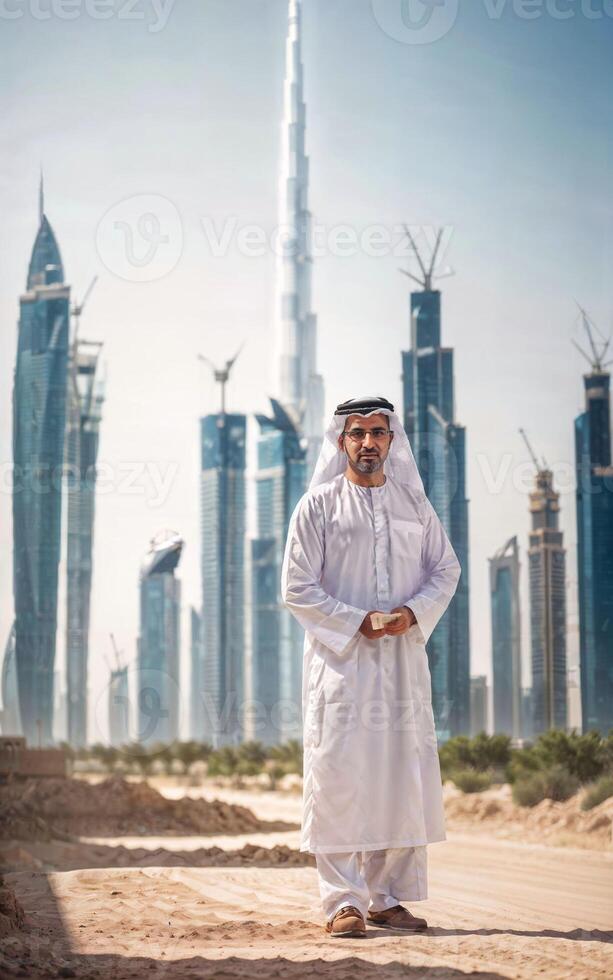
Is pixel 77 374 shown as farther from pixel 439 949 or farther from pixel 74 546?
pixel 439 949

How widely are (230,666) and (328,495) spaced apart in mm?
29655

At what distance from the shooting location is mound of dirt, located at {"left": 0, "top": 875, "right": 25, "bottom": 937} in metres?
3.79

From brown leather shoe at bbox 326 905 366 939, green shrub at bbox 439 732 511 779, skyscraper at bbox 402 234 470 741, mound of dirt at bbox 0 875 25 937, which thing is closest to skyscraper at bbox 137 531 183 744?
skyscraper at bbox 402 234 470 741

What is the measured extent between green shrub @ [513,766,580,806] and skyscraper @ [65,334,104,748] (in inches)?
863

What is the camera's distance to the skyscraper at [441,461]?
695 inches

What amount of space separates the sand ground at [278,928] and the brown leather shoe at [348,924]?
0.05 m

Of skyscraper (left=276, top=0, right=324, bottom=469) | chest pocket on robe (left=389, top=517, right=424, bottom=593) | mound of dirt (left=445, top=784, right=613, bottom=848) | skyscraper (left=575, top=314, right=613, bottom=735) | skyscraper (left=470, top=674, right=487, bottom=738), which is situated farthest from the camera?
skyscraper (left=276, top=0, right=324, bottom=469)

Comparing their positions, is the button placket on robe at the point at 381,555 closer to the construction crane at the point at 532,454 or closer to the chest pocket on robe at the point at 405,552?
the chest pocket on robe at the point at 405,552

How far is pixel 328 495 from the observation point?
405cm

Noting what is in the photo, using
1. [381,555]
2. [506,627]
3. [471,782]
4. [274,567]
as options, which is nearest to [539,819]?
[471,782]

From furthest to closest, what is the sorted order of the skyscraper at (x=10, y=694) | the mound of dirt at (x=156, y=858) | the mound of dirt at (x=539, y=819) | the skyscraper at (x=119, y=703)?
the skyscraper at (x=119, y=703) < the skyscraper at (x=10, y=694) < the mound of dirt at (x=539, y=819) < the mound of dirt at (x=156, y=858)

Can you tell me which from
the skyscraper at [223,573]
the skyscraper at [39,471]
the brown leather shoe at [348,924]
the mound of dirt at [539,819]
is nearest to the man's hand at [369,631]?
the brown leather shoe at [348,924]

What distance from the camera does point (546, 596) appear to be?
17766mm

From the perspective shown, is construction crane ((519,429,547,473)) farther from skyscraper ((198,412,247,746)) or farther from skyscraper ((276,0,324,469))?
skyscraper ((198,412,247,746))
